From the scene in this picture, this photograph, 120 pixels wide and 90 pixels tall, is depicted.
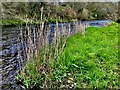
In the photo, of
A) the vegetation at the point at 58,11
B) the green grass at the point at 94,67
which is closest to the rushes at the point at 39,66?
the green grass at the point at 94,67

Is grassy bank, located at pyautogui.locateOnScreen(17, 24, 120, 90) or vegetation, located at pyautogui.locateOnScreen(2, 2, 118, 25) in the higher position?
vegetation, located at pyautogui.locateOnScreen(2, 2, 118, 25)

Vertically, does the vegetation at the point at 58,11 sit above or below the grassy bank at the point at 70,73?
above

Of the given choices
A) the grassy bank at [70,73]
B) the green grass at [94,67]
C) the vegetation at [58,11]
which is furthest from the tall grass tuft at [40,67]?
the vegetation at [58,11]

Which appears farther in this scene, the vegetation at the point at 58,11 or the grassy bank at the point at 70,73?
the vegetation at the point at 58,11

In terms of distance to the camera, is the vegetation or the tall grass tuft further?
the vegetation

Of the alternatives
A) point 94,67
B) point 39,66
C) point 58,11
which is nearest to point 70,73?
point 94,67

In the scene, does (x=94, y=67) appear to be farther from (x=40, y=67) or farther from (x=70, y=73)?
(x=40, y=67)

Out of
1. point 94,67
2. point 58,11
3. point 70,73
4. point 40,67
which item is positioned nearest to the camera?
point 40,67

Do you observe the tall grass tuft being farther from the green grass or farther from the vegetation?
the vegetation

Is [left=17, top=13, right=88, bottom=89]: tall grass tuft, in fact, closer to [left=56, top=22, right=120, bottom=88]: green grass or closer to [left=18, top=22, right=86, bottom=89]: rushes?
[left=18, top=22, right=86, bottom=89]: rushes

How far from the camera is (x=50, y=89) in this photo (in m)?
5.38

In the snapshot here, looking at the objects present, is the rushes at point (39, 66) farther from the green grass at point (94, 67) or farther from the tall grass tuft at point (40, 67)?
the green grass at point (94, 67)

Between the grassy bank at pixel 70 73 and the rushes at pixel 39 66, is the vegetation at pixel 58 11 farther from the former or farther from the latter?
the rushes at pixel 39 66

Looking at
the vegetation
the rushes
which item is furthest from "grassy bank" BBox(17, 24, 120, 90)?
the vegetation
